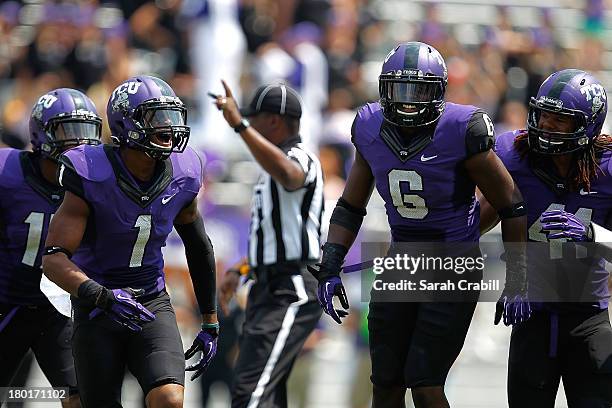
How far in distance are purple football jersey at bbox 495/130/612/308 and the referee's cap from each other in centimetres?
176

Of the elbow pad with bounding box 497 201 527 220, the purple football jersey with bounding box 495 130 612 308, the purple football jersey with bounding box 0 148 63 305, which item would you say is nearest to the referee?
the purple football jersey with bounding box 0 148 63 305

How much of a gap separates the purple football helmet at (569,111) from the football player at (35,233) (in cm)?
224

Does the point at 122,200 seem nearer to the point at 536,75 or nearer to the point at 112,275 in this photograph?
the point at 112,275

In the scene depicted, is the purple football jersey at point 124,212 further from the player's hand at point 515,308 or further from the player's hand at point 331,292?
the player's hand at point 515,308

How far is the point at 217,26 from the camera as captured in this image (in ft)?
40.1

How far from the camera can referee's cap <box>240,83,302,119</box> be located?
725 centimetres

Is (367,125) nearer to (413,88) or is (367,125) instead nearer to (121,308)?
(413,88)

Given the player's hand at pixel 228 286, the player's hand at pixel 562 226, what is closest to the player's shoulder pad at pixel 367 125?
the player's hand at pixel 562 226

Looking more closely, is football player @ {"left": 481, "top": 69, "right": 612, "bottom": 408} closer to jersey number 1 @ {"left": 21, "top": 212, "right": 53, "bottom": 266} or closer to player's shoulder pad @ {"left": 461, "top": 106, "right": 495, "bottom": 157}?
player's shoulder pad @ {"left": 461, "top": 106, "right": 495, "bottom": 157}

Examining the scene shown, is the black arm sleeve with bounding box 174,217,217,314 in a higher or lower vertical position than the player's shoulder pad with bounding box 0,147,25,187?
lower

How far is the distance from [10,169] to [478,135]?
2352mm

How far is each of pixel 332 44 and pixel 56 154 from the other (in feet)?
21.9

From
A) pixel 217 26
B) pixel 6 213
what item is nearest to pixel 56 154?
pixel 6 213

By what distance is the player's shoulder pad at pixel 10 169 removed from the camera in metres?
6.11
